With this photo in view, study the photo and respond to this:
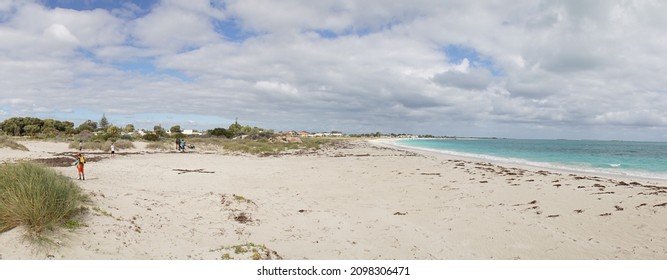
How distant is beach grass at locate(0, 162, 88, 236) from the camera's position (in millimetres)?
5684

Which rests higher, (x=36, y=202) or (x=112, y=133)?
(x=112, y=133)

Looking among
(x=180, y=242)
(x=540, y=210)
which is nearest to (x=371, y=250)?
(x=180, y=242)

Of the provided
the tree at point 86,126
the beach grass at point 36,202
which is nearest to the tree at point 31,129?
the tree at point 86,126

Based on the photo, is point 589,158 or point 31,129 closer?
point 589,158

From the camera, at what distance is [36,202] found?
5.85 metres

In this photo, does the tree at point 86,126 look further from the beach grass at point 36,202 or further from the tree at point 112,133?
the beach grass at point 36,202

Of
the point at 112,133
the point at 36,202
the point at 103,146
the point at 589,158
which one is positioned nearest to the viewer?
the point at 36,202

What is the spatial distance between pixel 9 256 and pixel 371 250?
5.56 m

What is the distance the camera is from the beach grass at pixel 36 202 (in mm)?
5684

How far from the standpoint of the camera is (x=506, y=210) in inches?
413

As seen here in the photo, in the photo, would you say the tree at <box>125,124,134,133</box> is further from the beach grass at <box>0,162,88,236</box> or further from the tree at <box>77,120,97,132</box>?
the beach grass at <box>0,162,88,236</box>

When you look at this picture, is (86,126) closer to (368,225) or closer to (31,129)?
(31,129)

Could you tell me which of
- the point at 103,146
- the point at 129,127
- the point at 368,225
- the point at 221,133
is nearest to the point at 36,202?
the point at 368,225

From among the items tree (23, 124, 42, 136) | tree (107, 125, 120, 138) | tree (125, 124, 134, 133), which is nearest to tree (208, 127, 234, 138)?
tree (107, 125, 120, 138)
